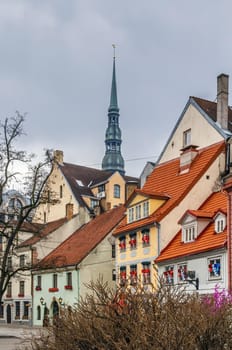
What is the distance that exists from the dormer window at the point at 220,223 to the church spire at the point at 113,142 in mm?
68204

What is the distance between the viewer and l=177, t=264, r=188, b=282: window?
32.8 m

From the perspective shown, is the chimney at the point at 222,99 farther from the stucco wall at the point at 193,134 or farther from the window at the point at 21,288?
the window at the point at 21,288

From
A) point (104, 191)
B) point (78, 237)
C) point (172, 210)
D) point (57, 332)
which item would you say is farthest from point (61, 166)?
point (57, 332)

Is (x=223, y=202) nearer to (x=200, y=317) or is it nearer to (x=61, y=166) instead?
(x=200, y=317)

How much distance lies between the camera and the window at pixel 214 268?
30094 mm

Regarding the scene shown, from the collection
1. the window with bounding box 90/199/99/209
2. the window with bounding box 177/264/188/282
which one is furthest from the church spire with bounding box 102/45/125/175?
the window with bounding box 177/264/188/282

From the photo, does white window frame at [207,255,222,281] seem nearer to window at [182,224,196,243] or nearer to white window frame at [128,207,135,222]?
window at [182,224,196,243]

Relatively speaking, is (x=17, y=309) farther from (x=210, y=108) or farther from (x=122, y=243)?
(x=210, y=108)

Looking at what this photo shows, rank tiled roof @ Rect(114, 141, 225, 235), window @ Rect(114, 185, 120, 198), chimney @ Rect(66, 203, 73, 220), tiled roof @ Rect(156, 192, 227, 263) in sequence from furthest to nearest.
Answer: window @ Rect(114, 185, 120, 198), chimney @ Rect(66, 203, 73, 220), tiled roof @ Rect(114, 141, 225, 235), tiled roof @ Rect(156, 192, 227, 263)

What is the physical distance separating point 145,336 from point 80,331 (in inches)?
49.8

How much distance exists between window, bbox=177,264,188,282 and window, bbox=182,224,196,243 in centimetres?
160

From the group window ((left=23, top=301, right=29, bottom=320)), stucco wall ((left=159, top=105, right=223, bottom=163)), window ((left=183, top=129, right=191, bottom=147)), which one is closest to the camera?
stucco wall ((left=159, top=105, right=223, bottom=163))

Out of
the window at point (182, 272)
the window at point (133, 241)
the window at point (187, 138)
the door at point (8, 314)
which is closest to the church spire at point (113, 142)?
the door at point (8, 314)

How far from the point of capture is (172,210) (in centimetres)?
3766
